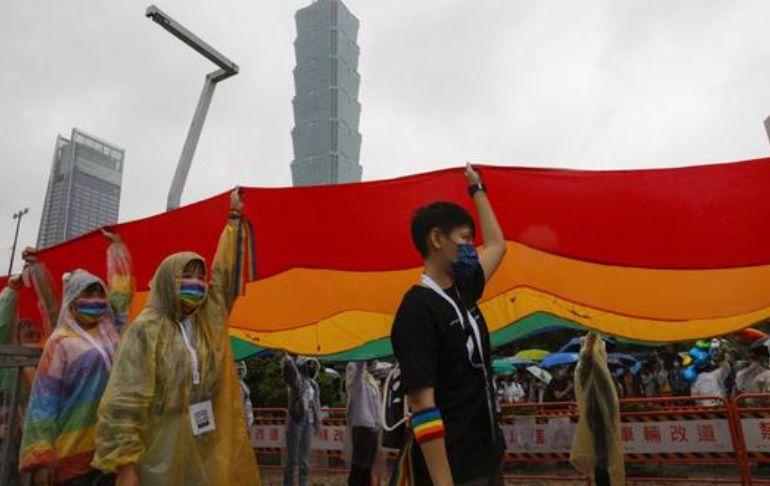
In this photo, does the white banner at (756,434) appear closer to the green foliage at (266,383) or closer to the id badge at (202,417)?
the id badge at (202,417)

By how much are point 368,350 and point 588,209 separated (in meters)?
2.96

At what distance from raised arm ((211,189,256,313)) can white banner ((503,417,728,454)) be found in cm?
513

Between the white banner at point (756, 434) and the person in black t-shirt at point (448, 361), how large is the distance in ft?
17.4

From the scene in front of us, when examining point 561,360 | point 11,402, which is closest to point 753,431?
point 11,402

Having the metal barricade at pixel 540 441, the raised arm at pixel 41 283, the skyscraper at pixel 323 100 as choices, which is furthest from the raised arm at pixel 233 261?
the skyscraper at pixel 323 100

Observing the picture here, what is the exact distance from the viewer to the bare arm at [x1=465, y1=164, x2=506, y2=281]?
81.4 inches

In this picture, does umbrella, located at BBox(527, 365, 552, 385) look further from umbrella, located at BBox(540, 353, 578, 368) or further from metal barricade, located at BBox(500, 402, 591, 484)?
metal barricade, located at BBox(500, 402, 591, 484)

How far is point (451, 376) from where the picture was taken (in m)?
1.70

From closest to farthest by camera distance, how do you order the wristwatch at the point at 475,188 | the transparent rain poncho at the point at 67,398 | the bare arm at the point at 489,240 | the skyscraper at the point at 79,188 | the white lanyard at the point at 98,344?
the bare arm at the point at 489,240 → the wristwatch at the point at 475,188 → the transparent rain poncho at the point at 67,398 → the white lanyard at the point at 98,344 → the skyscraper at the point at 79,188

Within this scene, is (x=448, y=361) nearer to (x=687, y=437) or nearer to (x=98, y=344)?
(x=98, y=344)

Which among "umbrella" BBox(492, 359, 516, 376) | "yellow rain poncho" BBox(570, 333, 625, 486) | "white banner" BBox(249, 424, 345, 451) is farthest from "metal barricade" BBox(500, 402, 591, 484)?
"umbrella" BBox(492, 359, 516, 376)

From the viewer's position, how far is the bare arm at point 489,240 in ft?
6.78

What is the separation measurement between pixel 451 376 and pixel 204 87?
4.88 m

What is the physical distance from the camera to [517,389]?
16.0m
